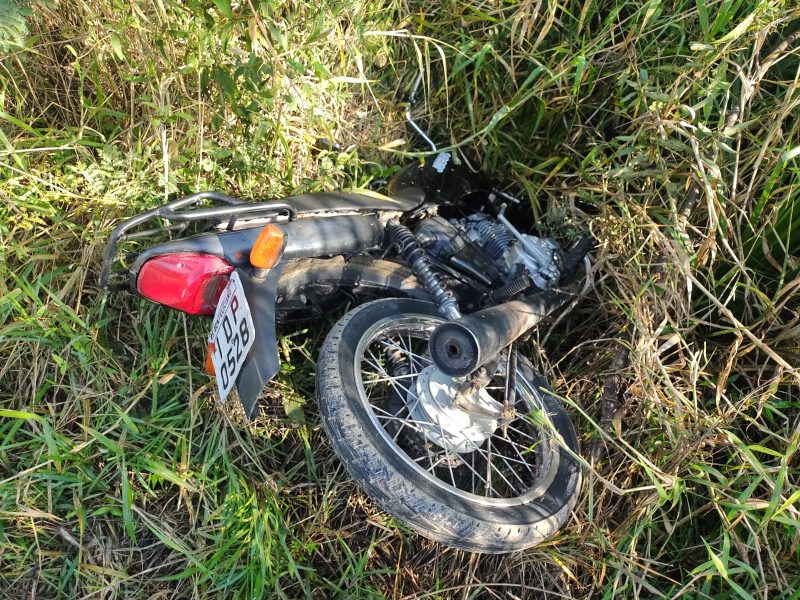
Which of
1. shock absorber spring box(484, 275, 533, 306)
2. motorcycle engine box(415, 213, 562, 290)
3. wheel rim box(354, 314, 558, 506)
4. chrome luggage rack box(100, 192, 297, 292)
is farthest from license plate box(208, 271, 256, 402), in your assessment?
shock absorber spring box(484, 275, 533, 306)

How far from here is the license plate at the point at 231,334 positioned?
6.03 feet

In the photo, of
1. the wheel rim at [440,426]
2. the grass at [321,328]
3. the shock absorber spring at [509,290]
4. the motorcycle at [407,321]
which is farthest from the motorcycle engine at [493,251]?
the wheel rim at [440,426]

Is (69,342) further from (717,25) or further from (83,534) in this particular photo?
(717,25)

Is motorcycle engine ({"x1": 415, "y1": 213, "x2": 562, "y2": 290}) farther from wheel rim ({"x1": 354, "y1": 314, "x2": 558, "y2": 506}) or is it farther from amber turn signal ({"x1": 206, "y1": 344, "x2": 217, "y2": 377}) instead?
amber turn signal ({"x1": 206, "y1": 344, "x2": 217, "y2": 377})

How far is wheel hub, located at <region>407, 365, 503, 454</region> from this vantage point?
7.23 feet

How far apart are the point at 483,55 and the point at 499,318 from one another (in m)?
1.58

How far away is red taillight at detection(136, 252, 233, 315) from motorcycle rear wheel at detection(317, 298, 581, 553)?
43cm

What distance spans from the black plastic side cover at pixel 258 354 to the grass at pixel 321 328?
64 centimetres

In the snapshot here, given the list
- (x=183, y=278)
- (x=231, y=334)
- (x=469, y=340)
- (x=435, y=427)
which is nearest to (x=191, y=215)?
(x=183, y=278)

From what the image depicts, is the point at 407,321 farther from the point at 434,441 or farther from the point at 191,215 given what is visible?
the point at 191,215

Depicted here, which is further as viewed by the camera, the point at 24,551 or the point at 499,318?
the point at 24,551

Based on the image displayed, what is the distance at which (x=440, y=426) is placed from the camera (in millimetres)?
2195

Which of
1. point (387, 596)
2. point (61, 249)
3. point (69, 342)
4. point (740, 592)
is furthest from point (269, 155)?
point (740, 592)

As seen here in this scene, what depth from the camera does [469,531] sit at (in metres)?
1.89
